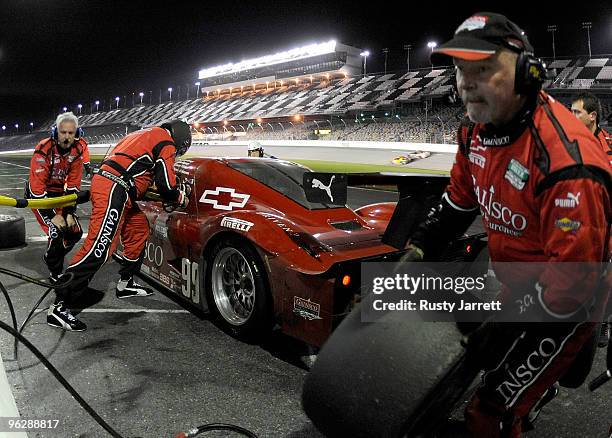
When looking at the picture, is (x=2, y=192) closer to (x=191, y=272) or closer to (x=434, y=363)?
(x=191, y=272)

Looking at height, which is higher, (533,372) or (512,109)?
(512,109)

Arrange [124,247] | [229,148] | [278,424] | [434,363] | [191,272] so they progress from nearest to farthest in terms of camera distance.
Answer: [434,363]
[278,424]
[191,272]
[124,247]
[229,148]

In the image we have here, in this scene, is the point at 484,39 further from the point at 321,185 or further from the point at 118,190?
the point at 118,190

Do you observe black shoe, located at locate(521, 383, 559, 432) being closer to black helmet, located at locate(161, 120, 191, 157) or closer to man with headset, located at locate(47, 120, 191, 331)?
A: man with headset, located at locate(47, 120, 191, 331)

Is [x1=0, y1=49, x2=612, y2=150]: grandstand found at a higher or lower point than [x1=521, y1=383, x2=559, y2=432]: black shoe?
higher

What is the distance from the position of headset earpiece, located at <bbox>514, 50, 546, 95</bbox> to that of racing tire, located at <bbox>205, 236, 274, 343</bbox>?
84.5 inches

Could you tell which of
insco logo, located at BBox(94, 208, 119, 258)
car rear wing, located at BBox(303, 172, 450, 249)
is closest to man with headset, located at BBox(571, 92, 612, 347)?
car rear wing, located at BBox(303, 172, 450, 249)

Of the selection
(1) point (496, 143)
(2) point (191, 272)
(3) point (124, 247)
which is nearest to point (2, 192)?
(3) point (124, 247)

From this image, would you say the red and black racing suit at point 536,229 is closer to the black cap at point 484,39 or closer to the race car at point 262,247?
the black cap at point 484,39

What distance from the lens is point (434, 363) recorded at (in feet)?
4.49

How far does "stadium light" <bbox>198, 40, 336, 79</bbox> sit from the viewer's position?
5097 cm

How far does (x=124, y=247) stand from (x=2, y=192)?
37.2 ft

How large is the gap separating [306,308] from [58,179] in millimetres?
3547

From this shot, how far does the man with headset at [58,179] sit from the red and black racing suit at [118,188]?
1.00m
